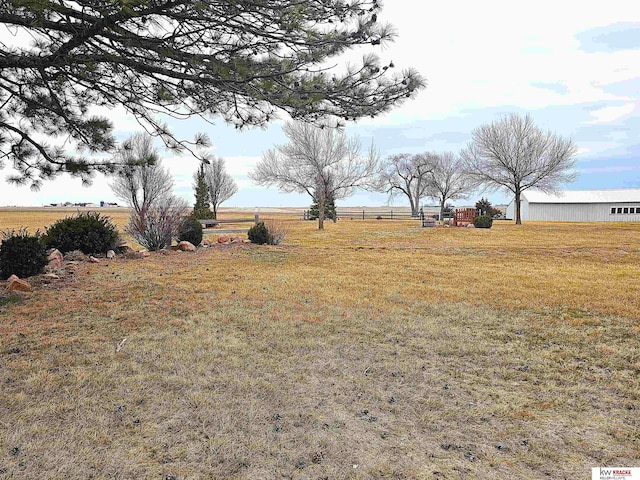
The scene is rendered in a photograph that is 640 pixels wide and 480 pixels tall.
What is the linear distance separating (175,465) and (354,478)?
115 centimetres

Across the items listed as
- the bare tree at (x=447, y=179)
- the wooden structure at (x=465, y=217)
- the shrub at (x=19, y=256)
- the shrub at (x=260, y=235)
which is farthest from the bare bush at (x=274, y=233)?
the bare tree at (x=447, y=179)

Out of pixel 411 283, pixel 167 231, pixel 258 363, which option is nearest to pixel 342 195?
pixel 167 231

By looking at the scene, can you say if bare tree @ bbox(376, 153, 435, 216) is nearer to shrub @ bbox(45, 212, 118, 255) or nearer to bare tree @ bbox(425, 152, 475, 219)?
bare tree @ bbox(425, 152, 475, 219)

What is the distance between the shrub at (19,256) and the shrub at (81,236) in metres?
2.70

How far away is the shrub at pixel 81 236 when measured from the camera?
1149 cm

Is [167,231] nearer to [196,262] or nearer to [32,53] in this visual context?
[196,262]

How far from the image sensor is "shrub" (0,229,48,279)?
8602 mm

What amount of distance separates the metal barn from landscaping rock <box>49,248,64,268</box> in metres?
39.6

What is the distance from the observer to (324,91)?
219 inches

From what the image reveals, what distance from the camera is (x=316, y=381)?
418 cm

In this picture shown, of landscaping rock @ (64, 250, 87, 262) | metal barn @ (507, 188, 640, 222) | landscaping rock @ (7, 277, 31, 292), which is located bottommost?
landscaping rock @ (7, 277, 31, 292)

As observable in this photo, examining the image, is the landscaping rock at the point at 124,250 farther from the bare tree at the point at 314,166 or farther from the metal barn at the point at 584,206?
the metal barn at the point at 584,206

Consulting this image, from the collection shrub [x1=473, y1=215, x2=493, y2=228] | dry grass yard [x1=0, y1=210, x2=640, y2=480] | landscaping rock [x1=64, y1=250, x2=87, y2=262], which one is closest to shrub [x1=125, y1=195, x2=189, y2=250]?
landscaping rock [x1=64, y1=250, x2=87, y2=262]

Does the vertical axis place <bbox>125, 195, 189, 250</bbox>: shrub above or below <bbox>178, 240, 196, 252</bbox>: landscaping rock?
above
